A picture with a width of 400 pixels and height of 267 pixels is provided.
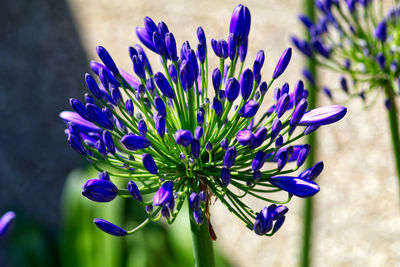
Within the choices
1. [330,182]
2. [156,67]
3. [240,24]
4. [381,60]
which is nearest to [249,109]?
[240,24]

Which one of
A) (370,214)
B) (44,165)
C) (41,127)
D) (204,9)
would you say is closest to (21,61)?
(41,127)

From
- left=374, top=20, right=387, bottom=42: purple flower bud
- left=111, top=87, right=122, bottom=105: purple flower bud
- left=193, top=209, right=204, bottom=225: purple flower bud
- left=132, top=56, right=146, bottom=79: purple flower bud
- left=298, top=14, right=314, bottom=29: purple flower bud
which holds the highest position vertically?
left=298, top=14, right=314, bottom=29: purple flower bud

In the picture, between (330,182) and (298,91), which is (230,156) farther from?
(330,182)

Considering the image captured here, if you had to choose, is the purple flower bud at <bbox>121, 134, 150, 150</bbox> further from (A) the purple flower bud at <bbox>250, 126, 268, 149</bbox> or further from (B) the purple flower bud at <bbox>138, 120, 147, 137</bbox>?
(A) the purple flower bud at <bbox>250, 126, 268, 149</bbox>

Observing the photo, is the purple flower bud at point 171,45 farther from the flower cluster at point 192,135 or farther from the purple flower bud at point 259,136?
the purple flower bud at point 259,136

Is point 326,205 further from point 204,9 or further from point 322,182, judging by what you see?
point 204,9

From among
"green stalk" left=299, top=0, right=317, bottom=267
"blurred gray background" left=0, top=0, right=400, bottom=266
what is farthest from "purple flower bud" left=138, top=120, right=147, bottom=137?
"blurred gray background" left=0, top=0, right=400, bottom=266

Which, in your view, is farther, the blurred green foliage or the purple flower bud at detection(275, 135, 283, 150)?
the blurred green foliage

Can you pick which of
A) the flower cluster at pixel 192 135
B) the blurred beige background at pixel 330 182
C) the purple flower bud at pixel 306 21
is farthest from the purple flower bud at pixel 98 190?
the blurred beige background at pixel 330 182
